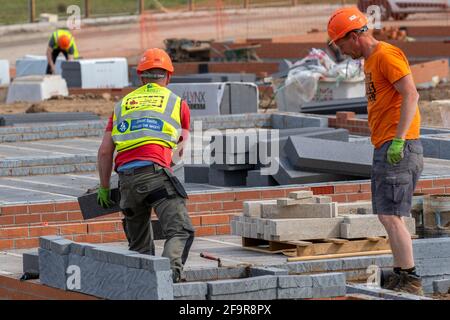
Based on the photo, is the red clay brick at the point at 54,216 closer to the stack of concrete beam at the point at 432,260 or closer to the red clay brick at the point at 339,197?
the red clay brick at the point at 339,197

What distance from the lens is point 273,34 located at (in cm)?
3903

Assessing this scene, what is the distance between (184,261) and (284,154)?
4267mm

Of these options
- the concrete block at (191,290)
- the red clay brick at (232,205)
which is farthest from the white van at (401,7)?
the concrete block at (191,290)

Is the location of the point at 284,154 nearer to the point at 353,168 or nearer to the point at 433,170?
the point at 353,168

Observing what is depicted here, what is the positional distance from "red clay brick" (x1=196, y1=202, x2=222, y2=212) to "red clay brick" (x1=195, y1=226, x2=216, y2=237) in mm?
1048

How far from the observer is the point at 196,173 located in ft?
44.3

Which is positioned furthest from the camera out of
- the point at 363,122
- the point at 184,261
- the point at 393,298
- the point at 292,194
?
the point at 363,122

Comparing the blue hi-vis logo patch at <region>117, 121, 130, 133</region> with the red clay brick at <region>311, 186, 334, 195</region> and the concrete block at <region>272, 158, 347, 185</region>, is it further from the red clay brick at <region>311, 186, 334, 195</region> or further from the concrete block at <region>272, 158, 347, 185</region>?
the concrete block at <region>272, 158, 347, 185</region>

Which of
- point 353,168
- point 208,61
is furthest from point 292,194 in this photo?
point 208,61

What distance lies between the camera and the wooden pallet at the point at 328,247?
9172 millimetres

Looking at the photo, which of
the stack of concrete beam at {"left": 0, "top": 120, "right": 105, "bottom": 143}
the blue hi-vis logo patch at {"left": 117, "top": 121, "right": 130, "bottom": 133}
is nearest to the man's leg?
the blue hi-vis logo patch at {"left": 117, "top": 121, "right": 130, "bottom": 133}

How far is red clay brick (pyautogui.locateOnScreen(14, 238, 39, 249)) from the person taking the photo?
10.3m

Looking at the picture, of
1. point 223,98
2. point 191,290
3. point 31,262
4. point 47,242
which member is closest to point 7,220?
point 31,262

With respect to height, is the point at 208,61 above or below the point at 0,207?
above
